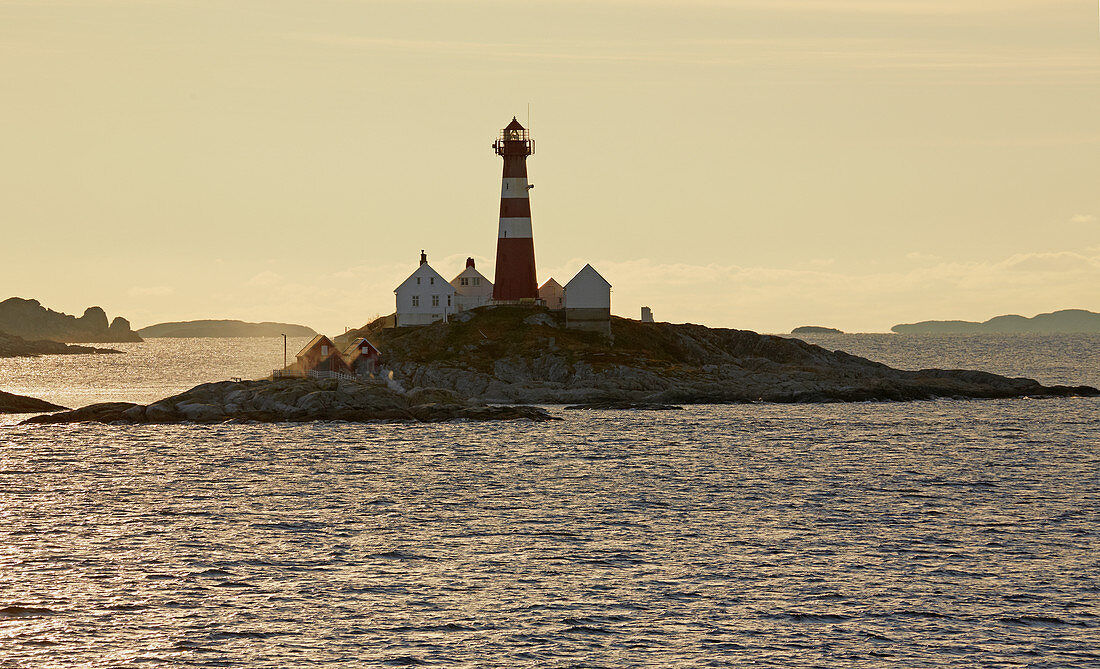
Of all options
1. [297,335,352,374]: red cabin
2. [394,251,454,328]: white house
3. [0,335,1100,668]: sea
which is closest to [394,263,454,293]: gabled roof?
[394,251,454,328]: white house

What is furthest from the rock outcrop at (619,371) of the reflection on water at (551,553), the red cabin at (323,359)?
the reflection on water at (551,553)

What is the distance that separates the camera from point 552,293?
10275 cm

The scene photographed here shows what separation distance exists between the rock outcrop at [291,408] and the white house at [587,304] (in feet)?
67.4

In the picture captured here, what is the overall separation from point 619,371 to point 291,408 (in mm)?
23474

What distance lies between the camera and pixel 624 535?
3619 cm

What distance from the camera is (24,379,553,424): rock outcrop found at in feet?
242

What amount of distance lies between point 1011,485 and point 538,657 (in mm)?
29578

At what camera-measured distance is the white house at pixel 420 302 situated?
329ft

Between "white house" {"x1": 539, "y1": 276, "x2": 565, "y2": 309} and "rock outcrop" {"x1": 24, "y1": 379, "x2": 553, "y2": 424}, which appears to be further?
"white house" {"x1": 539, "y1": 276, "x2": 565, "y2": 309}

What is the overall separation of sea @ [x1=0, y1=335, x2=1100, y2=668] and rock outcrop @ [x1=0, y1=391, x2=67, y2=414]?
20.1 metres

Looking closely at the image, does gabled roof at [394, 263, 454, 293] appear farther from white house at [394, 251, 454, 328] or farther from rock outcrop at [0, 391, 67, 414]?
rock outcrop at [0, 391, 67, 414]

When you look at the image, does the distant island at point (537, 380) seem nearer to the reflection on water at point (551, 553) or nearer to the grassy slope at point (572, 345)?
the grassy slope at point (572, 345)

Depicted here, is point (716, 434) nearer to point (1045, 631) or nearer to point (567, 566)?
point (567, 566)

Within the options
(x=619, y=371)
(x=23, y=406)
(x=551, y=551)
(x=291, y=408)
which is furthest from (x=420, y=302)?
(x=551, y=551)
